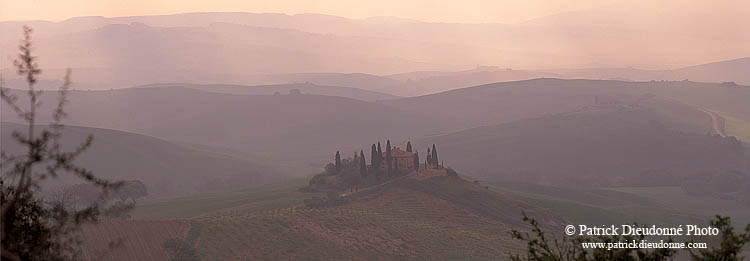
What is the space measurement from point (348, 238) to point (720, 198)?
424ft

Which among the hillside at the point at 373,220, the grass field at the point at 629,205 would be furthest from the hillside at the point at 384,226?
the grass field at the point at 629,205

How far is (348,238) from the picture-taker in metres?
81.2

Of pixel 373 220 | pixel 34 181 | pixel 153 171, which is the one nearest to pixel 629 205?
pixel 373 220

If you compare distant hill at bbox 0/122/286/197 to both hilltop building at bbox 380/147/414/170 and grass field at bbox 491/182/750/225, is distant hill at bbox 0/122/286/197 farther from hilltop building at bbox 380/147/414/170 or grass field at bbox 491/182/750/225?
grass field at bbox 491/182/750/225

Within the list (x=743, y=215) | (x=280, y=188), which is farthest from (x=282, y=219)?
(x=743, y=215)

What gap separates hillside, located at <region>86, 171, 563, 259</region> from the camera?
75812 mm

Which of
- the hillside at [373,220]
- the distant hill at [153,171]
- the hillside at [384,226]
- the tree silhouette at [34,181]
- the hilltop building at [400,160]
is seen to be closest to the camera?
the tree silhouette at [34,181]

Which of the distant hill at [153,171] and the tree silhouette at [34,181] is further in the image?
the distant hill at [153,171]

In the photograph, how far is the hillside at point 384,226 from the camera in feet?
249

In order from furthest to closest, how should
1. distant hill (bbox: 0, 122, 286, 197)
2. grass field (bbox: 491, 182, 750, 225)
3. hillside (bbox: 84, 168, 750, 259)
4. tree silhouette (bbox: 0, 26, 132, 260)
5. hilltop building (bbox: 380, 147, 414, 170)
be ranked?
1. distant hill (bbox: 0, 122, 286, 197)
2. grass field (bbox: 491, 182, 750, 225)
3. hilltop building (bbox: 380, 147, 414, 170)
4. hillside (bbox: 84, 168, 750, 259)
5. tree silhouette (bbox: 0, 26, 132, 260)

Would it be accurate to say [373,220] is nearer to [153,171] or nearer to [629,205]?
[629,205]

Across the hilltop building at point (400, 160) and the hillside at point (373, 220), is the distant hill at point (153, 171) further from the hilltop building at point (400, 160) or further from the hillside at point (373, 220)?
the hilltop building at point (400, 160)

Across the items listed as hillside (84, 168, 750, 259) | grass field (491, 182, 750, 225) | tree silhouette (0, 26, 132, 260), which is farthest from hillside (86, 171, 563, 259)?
tree silhouette (0, 26, 132, 260)

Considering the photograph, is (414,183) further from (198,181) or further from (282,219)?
(198,181)
